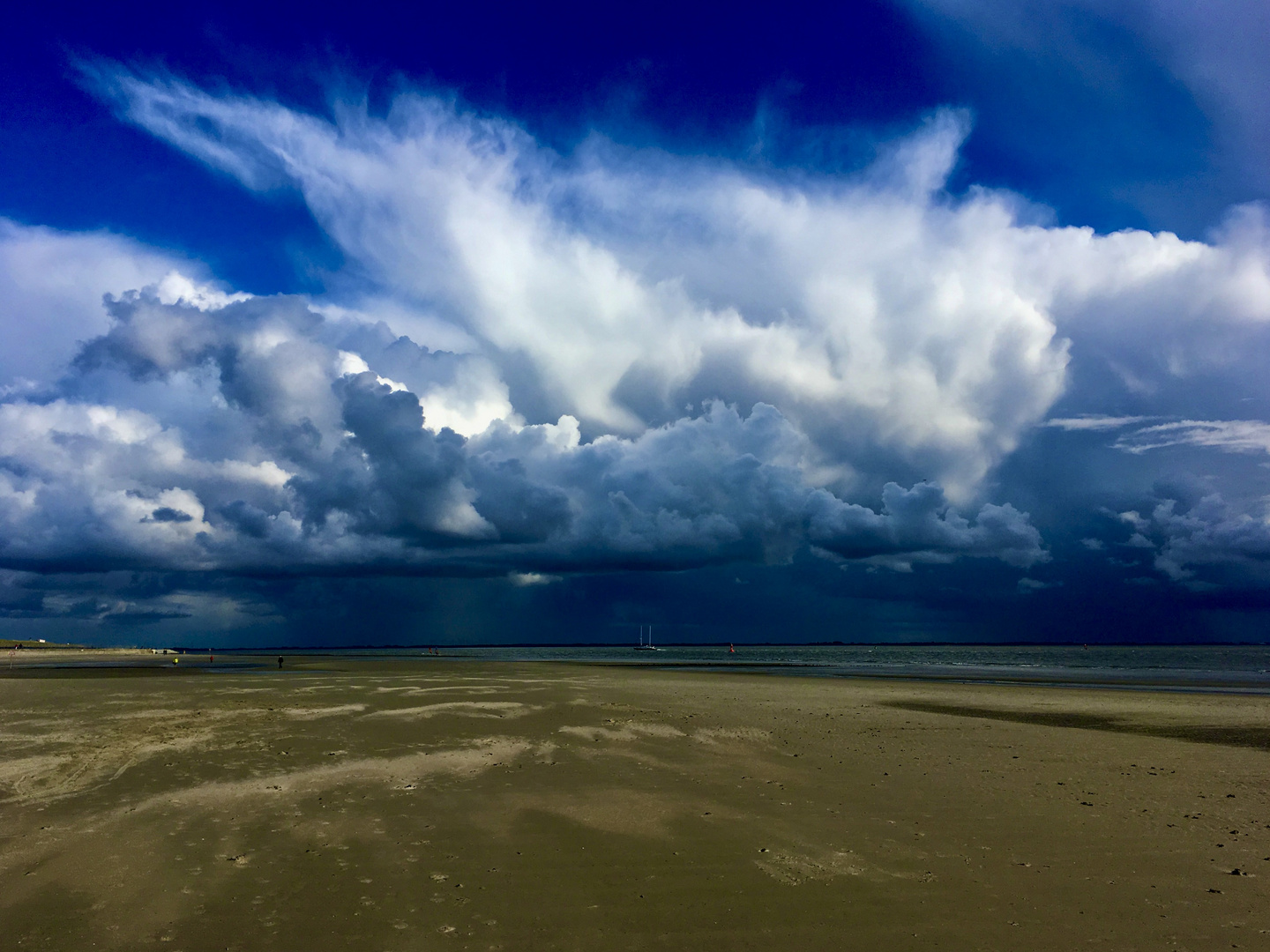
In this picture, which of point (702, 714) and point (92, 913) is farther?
point (702, 714)

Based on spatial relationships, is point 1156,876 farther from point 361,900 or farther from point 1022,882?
point 361,900

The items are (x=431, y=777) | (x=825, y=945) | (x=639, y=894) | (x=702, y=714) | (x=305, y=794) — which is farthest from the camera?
(x=702, y=714)

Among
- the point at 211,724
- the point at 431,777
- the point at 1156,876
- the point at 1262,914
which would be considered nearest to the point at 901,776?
the point at 1156,876

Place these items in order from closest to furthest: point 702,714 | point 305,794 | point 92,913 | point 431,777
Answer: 1. point 92,913
2. point 305,794
3. point 431,777
4. point 702,714

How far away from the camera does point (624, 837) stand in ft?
38.1

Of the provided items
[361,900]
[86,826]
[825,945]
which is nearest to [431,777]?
[86,826]

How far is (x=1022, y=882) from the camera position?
9.72 meters

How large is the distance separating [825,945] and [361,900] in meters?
5.62

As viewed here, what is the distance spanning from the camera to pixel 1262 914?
870cm

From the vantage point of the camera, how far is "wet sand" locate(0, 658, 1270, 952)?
8.25m

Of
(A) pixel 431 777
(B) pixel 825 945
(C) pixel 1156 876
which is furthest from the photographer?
(A) pixel 431 777

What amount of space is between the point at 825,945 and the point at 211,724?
23.8 meters

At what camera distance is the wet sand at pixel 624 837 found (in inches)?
325

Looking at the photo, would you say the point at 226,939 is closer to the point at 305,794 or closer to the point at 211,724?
the point at 305,794
